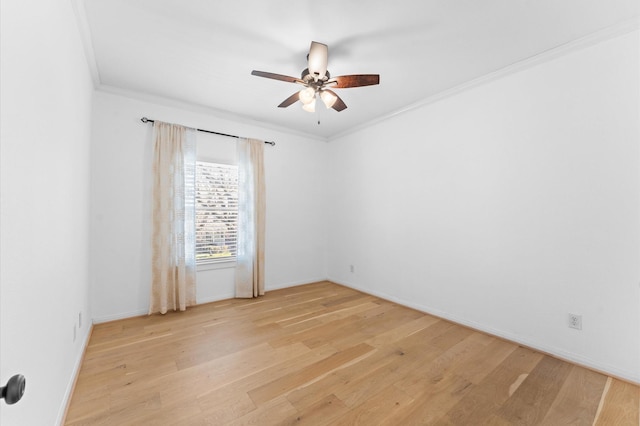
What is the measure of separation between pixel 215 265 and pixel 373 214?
8.19 feet

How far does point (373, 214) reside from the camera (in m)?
4.19

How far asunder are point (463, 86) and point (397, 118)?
96cm

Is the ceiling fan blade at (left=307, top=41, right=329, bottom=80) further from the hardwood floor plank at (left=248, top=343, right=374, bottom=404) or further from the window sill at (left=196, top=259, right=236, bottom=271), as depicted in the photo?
the window sill at (left=196, top=259, right=236, bottom=271)

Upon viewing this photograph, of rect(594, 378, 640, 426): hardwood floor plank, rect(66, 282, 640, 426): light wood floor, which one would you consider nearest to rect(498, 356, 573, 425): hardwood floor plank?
rect(66, 282, 640, 426): light wood floor

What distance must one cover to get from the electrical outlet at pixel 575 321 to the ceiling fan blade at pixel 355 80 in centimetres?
263

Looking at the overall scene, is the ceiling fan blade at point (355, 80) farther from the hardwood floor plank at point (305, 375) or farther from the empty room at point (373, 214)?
the hardwood floor plank at point (305, 375)

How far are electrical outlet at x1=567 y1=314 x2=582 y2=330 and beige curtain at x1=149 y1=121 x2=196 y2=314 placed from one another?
13.4 ft

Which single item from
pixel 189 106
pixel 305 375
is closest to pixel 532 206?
pixel 305 375

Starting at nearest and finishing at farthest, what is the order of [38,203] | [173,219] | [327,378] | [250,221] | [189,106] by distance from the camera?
[38,203]
[327,378]
[173,219]
[189,106]
[250,221]

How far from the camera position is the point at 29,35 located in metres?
1.08

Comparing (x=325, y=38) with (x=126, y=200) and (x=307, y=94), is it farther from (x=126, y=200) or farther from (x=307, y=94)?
(x=126, y=200)

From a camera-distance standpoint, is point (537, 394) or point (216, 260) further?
point (216, 260)

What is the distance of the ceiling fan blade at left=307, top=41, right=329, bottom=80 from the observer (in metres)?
2.16

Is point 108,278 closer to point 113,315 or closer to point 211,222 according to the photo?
point 113,315
